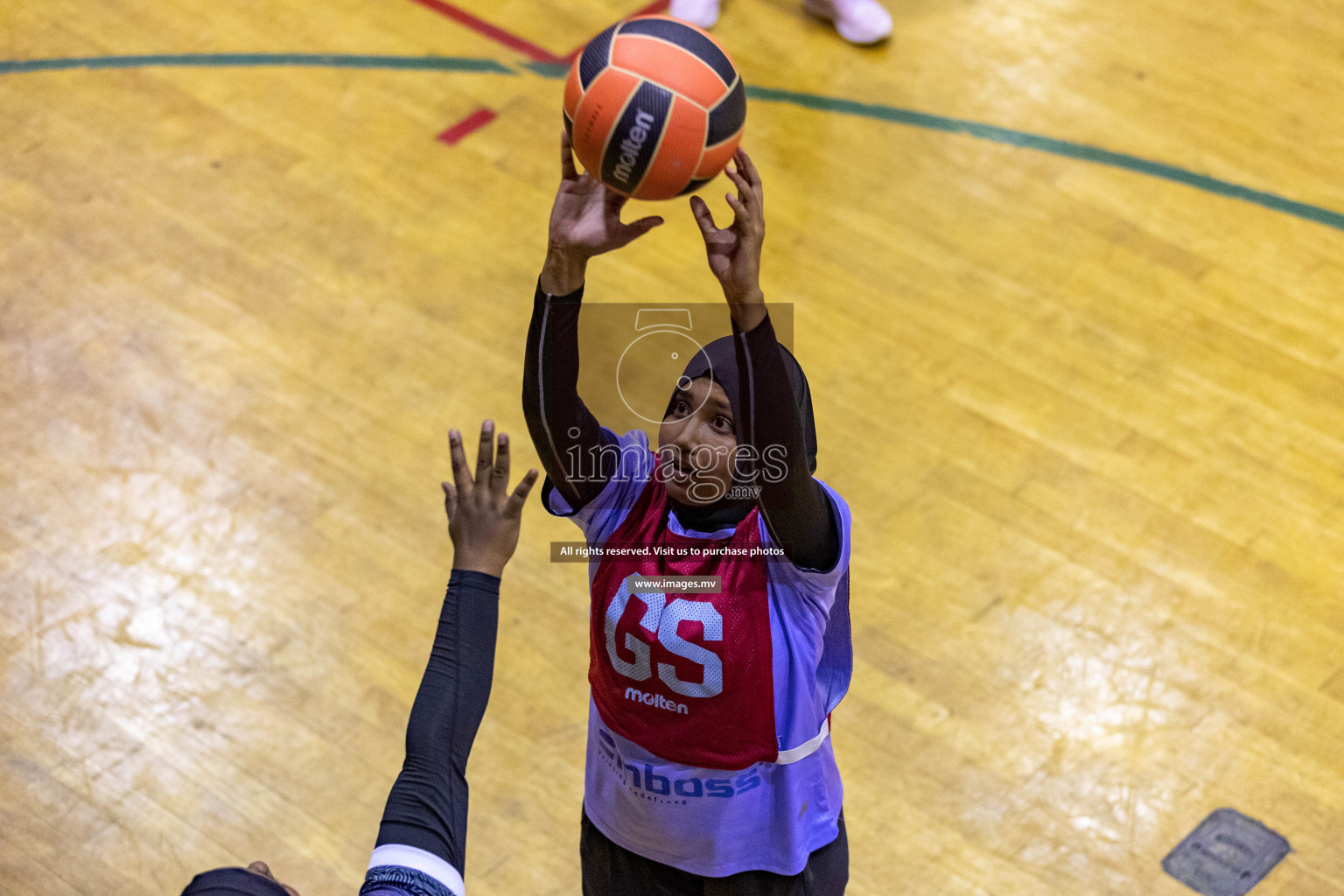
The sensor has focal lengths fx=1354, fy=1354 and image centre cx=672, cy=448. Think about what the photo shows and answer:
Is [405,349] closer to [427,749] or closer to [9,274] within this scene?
[9,274]

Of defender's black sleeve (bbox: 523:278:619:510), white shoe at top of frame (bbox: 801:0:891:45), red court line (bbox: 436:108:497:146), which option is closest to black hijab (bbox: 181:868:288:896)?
defender's black sleeve (bbox: 523:278:619:510)

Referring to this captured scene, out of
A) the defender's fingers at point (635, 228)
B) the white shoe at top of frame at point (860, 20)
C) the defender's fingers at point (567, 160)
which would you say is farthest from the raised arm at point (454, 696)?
the white shoe at top of frame at point (860, 20)

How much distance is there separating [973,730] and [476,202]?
2.79m

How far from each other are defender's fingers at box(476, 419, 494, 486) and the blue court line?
400 cm

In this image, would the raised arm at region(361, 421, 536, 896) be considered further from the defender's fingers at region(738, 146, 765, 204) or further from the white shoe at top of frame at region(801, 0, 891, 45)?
the white shoe at top of frame at region(801, 0, 891, 45)

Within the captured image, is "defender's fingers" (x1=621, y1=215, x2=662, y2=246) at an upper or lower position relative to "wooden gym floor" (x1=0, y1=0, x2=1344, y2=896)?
upper

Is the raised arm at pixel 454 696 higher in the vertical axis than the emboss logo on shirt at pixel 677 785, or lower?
higher

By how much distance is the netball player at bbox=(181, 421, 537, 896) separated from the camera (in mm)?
1862

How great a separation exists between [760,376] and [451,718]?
70 cm

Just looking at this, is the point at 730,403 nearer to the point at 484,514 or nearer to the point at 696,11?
the point at 484,514

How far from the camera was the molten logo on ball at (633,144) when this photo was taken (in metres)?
2.47

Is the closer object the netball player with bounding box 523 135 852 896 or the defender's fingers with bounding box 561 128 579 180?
the netball player with bounding box 523 135 852 896

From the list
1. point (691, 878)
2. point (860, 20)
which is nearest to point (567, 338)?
point (691, 878)

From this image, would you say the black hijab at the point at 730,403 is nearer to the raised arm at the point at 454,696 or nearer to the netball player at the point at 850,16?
the raised arm at the point at 454,696
